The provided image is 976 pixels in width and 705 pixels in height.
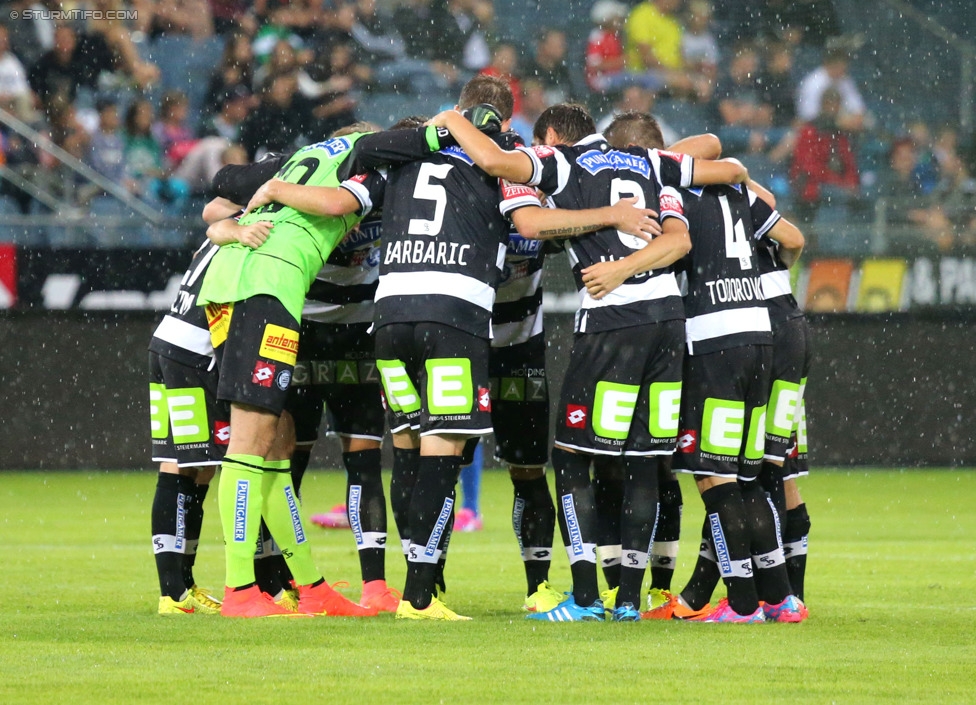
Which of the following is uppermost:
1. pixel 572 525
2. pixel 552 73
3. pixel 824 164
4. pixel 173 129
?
pixel 552 73

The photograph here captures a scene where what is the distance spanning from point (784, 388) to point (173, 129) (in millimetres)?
11147

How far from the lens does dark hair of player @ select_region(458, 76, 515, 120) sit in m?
5.84

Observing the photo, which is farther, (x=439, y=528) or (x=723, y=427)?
(x=723, y=427)

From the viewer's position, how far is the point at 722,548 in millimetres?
5523

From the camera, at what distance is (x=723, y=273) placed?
568 cm

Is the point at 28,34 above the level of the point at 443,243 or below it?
above

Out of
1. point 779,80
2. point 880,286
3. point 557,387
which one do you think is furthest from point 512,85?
point 880,286

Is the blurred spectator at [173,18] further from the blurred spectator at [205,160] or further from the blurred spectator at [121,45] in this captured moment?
the blurred spectator at [205,160]

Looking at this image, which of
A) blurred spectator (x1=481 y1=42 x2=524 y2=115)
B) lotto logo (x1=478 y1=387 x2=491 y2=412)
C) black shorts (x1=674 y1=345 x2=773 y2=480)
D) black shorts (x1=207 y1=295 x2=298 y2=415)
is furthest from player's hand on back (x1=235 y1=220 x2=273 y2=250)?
blurred spectator (x1=481 y1=42 x2=524 y2=115)

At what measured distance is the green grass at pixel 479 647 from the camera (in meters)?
3.94

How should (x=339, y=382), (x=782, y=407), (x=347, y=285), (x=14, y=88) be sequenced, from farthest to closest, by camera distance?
(x=14, y=88), (x=347, y=285), (x=339, y=382), (x=782, y=407)

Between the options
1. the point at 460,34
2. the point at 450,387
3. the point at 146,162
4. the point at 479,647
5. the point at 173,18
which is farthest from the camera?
the point at 460,34

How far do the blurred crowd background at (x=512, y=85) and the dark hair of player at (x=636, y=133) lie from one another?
932 cm

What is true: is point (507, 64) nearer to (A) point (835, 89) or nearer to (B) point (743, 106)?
(B) point (743, 106)
